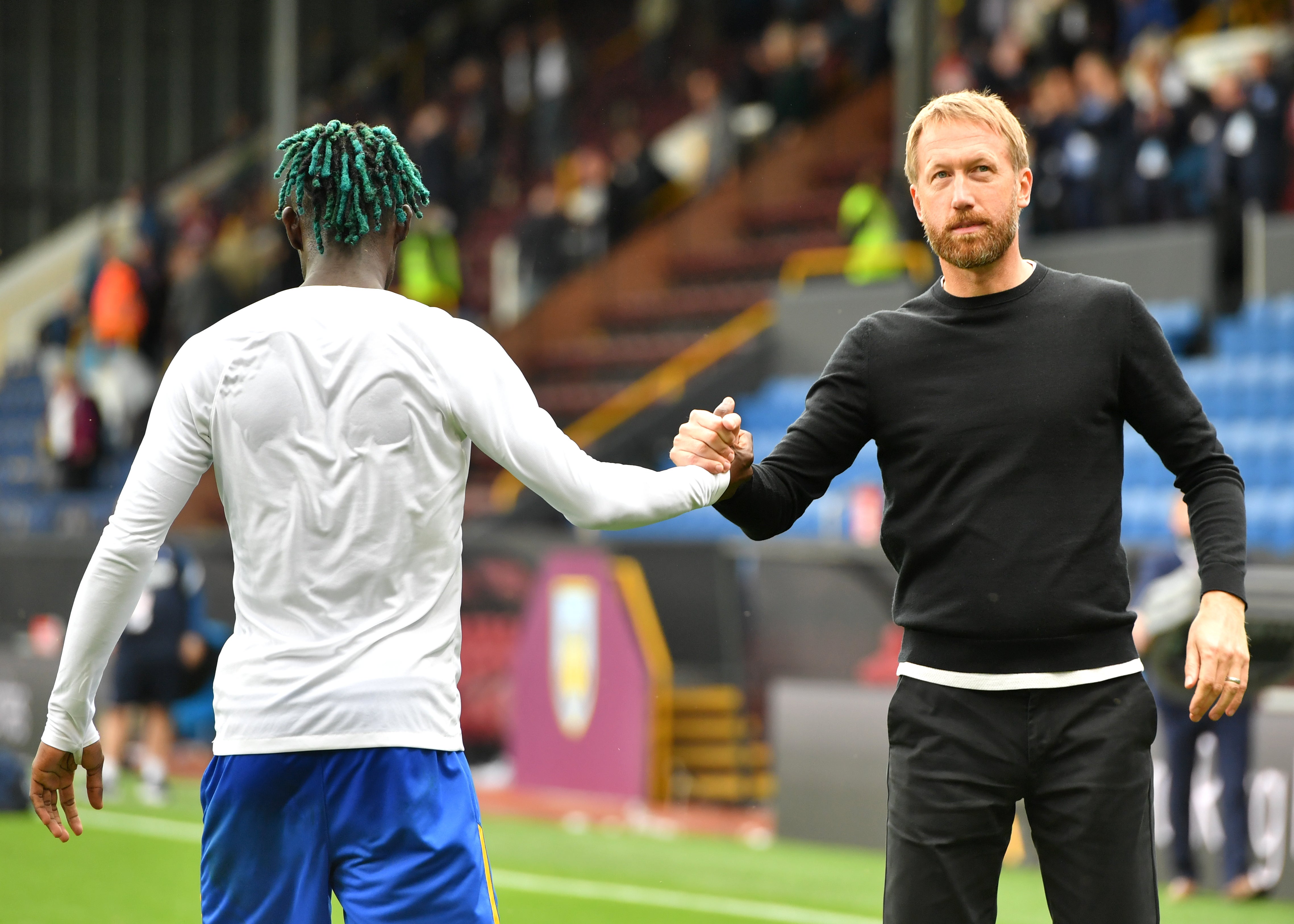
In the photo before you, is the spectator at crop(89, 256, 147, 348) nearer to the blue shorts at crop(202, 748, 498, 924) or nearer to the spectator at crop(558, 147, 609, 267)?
the spectator at crop(558, 147, 609, 267)

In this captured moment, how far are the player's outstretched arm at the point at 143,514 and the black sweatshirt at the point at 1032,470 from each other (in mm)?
1328

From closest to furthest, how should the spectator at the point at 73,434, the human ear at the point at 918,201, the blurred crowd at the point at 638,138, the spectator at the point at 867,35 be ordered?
the human ear at the point at 918,201 → the blurred crowd at the point at 638,138 → the spectator at the point at 867,35 → the spectator at the point at 73,434

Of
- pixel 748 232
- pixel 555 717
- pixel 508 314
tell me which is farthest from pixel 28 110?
pixel 555 717

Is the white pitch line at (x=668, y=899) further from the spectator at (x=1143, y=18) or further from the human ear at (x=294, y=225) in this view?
the spectator at (x=1143, y=18)

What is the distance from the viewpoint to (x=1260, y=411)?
1240 cm

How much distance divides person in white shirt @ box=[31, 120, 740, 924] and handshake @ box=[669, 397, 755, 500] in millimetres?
586

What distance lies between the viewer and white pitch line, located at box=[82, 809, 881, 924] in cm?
783

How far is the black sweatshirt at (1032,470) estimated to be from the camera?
340 cm

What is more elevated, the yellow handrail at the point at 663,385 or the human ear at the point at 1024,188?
the yellow handrail at the point at 663,385

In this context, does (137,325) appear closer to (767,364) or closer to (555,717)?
(767,364)

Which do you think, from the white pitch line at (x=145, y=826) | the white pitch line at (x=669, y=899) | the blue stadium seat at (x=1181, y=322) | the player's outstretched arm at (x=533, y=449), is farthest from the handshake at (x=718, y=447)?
the blue stadium seat at (x=1181, y=322)

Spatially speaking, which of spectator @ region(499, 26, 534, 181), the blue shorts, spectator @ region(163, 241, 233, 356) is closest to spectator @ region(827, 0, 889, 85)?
spectator @ region(499, 26, 534, 181)

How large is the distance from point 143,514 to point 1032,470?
65.7 inches

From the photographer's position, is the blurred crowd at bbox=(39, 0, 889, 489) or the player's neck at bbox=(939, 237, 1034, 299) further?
the blurred crowd at bbox=(39, 0, 889, 489)
